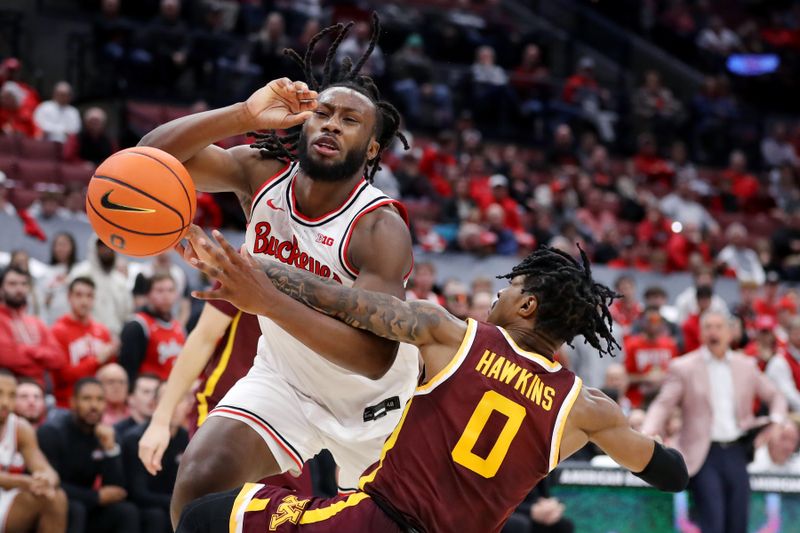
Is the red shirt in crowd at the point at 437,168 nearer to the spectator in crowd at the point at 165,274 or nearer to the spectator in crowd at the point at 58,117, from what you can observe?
Answer: the spectator in crowd at the point at 58,117

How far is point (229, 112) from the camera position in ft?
14.2

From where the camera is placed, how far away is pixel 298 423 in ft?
15.1

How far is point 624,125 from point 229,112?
14.0 m

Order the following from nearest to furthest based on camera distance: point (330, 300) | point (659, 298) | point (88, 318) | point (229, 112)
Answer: point (330, 300) → point (229, 112) → point (88, 318) → point (659, 298)

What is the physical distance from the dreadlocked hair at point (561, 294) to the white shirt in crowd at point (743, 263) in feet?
32.3

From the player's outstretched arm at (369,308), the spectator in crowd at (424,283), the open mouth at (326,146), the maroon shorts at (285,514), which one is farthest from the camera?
the spectator in crowd at (424,283)

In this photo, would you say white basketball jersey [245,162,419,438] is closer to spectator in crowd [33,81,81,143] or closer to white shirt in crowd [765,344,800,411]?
white shirt in crowd [765,344,800,411]

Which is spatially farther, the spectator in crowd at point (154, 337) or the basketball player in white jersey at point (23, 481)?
the spectator in crowd at point (154, 337)

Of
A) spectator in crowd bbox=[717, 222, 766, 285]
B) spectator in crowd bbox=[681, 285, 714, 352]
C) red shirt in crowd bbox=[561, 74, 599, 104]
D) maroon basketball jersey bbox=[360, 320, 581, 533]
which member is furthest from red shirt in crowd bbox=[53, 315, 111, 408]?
red shirt in crowd bbox=[561, 74, 599, 104]

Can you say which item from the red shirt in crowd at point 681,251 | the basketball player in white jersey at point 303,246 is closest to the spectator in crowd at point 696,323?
the red shirt in crowd at point 681,251

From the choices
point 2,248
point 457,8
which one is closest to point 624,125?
point 457,8

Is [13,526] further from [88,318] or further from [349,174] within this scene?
[349,174]

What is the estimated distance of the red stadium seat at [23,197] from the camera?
34.8 ft

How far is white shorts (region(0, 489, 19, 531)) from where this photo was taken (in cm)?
709
